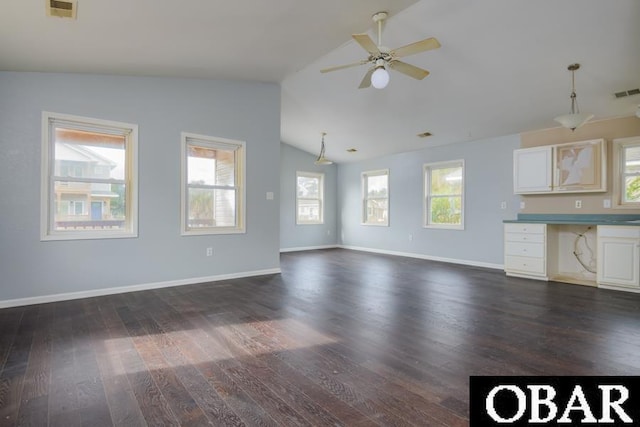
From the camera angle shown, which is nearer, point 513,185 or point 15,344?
point 15,344

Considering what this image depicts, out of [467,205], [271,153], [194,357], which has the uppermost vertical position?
[271,153]

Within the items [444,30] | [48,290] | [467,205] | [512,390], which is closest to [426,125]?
[467,205]

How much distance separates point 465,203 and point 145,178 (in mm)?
5567

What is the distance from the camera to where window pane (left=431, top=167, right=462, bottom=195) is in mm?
6777

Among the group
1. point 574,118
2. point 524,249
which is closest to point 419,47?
point 574,118

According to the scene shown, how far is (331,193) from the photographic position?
31.3 feet

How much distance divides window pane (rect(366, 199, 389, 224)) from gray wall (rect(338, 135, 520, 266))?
197 mm

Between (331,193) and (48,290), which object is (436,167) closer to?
(331,193)

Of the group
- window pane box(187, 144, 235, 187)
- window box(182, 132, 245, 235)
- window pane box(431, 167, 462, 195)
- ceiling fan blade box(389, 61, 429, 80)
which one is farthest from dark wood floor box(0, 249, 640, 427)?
window pane box(431, 167, 462, 195)

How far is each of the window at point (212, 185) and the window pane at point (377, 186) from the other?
420 centimetres

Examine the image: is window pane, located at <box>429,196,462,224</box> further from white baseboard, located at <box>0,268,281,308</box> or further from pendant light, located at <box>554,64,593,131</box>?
white baseboard, located at <box>0,268,281,308</box>

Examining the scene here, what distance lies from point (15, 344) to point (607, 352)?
443cm

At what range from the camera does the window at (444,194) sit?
265 inches

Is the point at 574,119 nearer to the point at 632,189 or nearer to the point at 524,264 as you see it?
the point at 632,189
